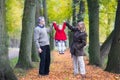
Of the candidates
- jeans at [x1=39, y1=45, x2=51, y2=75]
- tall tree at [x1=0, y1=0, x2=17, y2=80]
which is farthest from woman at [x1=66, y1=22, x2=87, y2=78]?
tall tree at [x1=0, y1=0, x2=17, y2=80]

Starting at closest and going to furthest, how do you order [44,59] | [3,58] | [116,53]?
[3,58] → [44,59] → [116,53]

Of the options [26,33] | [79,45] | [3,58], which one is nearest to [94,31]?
[26,33]

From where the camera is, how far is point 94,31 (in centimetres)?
1919

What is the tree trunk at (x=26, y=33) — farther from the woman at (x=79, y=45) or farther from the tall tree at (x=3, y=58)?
the tall tree at (x=3, y=58)

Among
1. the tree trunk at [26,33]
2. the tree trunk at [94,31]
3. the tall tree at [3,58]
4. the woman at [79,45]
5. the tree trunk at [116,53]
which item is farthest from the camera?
the tree trunk at [94,31]

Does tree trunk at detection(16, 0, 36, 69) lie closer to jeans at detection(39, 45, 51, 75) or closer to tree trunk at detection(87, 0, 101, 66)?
jeans at detection(39, 45, 51, 75)

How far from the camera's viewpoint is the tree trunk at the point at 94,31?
19.0 metres

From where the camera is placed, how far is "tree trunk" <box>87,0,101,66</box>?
19.0 meters

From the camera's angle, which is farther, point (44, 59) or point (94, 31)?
point (94, 31)

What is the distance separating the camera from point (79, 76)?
1334 centimetres

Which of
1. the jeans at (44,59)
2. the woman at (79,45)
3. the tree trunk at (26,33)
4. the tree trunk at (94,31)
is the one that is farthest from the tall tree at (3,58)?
the tree trunk at (94,31)

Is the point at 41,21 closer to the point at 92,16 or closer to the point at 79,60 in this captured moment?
the point at 79,60

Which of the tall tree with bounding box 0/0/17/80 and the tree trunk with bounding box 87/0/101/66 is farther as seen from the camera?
the tree trunk with bounding box 87/0/101/66

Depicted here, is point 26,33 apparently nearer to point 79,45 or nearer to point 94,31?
point 94,31
